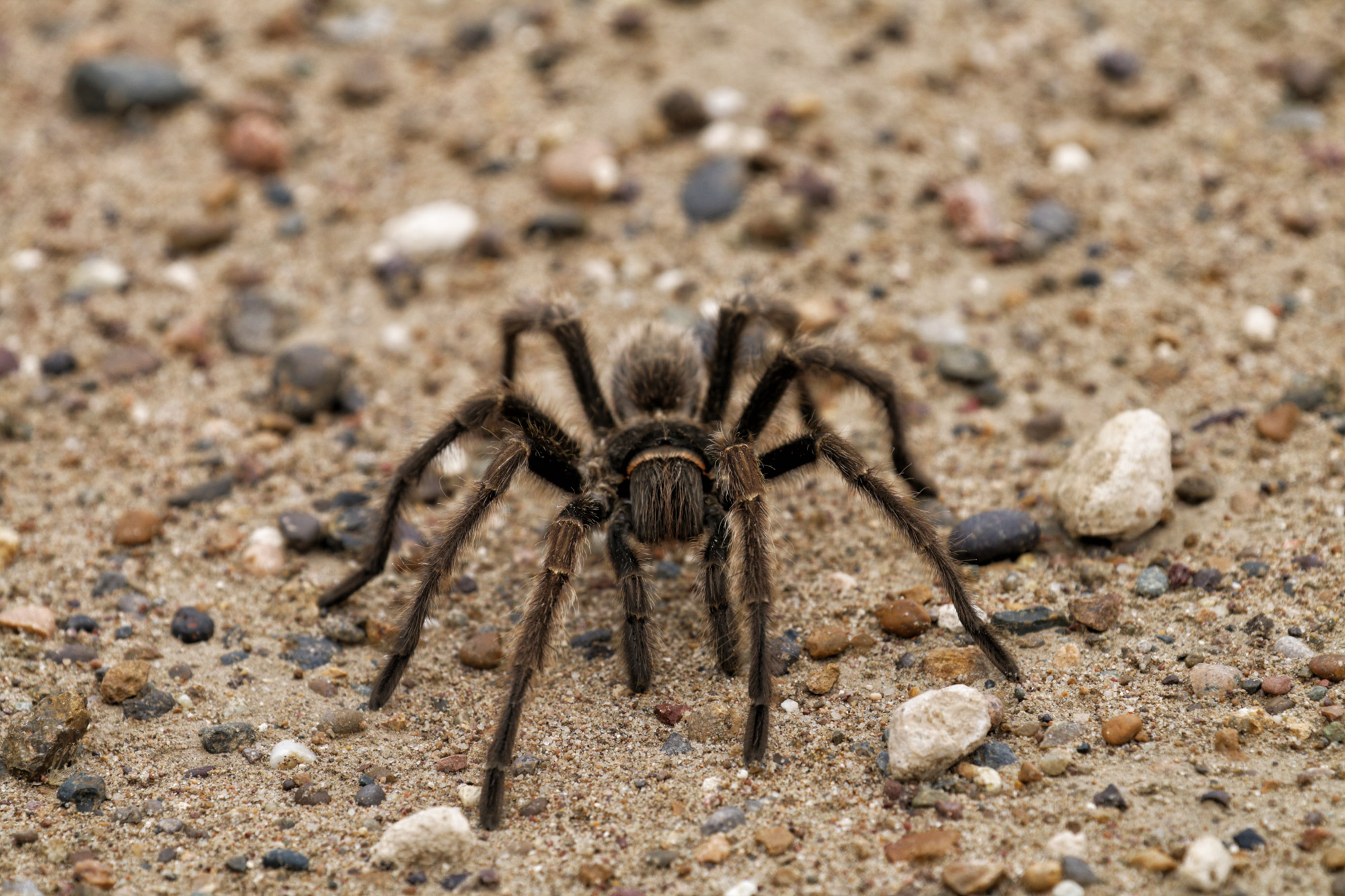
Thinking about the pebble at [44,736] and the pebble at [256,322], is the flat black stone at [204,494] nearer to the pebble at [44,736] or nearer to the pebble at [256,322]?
the pebble at [256,322]

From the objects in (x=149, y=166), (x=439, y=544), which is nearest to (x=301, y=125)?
(x=149, y=166)

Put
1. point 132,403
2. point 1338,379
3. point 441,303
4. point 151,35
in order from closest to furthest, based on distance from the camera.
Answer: point 1338,379, point 132,403, point 441,303, point 151,35

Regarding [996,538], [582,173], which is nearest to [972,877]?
[996,538]

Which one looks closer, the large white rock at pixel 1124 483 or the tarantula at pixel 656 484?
the tarantula at pixel 656 484

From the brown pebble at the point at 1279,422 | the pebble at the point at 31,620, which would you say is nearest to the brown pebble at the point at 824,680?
the brown pebble at the point at 1279,422

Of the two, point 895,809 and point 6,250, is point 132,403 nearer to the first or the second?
point 6,250

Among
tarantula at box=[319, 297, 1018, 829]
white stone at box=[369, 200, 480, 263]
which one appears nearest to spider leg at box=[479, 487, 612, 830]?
tarantula at box=[319, 297, 1018, 829]
